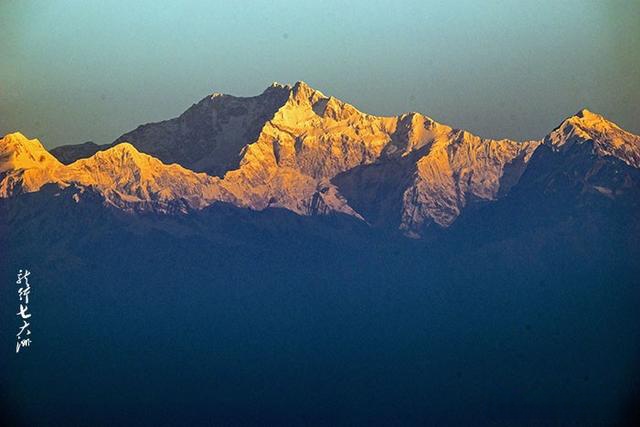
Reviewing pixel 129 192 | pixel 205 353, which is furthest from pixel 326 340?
pixel 129 192

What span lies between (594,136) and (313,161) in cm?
3204

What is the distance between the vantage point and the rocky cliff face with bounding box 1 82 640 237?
187m

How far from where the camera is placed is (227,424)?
575ft

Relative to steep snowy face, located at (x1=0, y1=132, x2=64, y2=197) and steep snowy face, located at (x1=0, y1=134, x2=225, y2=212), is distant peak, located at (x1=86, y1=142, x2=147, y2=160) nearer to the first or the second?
steep snowy face, located at (x1=0, y1=134, x2=225, y2=212)

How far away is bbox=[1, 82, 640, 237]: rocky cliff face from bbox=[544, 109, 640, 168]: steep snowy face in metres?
0.15

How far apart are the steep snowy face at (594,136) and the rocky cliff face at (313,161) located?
0.15m

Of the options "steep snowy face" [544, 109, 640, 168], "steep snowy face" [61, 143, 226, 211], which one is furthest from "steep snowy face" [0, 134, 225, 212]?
"steep snowy face" [544, 109, 640, 168]

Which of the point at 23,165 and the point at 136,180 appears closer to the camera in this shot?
the point at 23,165

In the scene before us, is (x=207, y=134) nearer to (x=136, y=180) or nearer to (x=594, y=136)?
(x=136, y=180)

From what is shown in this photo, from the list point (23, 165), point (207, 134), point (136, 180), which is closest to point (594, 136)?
point (207, 134)

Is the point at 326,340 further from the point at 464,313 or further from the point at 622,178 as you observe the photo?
the point at 622,178

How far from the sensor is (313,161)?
196250mm

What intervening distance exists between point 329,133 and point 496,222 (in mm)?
21444

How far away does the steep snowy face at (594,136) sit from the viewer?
182250 millimetres
